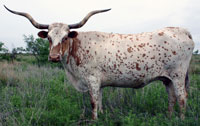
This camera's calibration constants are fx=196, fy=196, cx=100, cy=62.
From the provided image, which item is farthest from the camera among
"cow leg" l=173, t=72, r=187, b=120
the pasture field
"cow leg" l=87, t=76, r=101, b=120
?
"cow leg" l=173, t=72, r=187, b=120

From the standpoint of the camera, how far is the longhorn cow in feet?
15.6

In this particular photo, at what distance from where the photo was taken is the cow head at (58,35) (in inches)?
172

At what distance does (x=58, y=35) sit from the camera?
4.55 metres

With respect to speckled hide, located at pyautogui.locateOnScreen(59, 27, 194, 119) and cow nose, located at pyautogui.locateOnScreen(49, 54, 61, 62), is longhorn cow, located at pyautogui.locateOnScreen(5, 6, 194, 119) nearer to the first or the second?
speckled hide, located at pyautogui.locateOnScreen(59, 27, 194, 119)

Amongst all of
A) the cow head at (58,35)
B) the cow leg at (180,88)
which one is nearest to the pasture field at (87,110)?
the cow leg at (180,88)

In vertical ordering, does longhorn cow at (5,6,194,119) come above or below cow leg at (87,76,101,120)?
above

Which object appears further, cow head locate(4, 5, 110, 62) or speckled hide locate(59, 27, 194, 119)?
speckled hide locate(59, 27, 194, 119)

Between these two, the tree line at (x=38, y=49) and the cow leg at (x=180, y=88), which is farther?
the tree line at (x=38, y=49)

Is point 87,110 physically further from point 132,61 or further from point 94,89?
point 132,61

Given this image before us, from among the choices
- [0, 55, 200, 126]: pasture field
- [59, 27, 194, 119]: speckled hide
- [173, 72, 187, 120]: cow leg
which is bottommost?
[0, 55, 200, 126]: pasture field

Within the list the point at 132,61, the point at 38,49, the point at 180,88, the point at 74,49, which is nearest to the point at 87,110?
the point at 74,49

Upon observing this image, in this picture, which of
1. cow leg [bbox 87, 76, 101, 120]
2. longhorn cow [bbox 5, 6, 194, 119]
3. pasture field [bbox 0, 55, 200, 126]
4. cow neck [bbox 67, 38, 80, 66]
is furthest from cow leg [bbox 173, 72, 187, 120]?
cow neck [bbox 67, 38, 80, 66]

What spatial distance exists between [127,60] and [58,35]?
175 cm

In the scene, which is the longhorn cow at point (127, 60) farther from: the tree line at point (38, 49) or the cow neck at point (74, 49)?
the tree line at point (38, 49)
